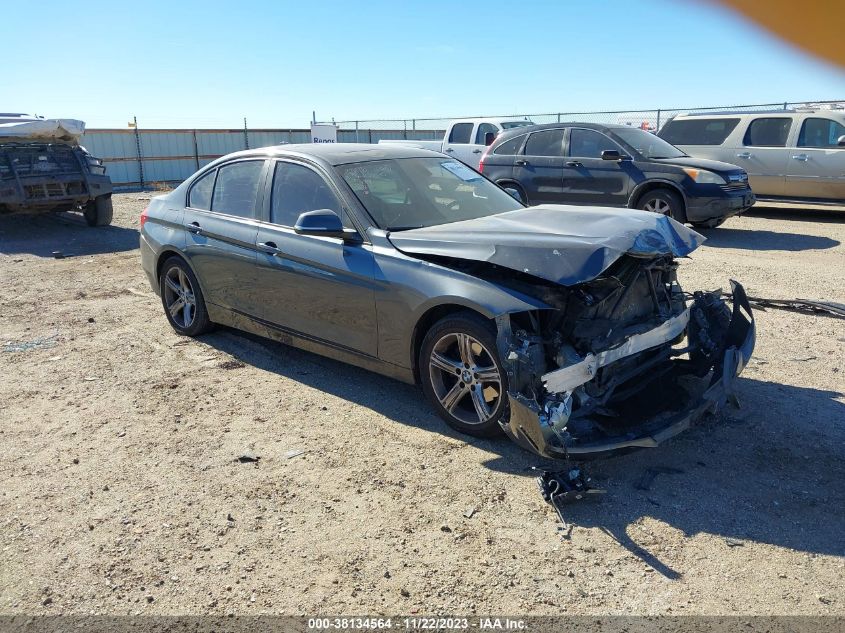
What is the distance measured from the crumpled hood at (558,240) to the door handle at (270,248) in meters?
1.04

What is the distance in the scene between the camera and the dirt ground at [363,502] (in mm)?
2885

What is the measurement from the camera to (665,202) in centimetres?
1059

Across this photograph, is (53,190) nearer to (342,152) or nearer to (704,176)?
(342,152)

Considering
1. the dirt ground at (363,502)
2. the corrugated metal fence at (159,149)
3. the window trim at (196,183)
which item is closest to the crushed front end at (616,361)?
the dirt ground at (363,502)

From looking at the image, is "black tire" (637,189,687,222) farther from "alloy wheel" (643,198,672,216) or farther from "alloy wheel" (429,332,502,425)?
"alloy wheel" (429,332,502,425)

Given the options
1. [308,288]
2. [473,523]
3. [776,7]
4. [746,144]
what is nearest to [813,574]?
[473,523]

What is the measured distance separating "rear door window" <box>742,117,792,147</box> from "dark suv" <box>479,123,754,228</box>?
2806 mm

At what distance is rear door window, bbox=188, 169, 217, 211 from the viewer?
234 inches

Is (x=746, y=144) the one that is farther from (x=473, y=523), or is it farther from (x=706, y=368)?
(x=473, y=523)

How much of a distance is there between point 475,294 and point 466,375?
50 cm

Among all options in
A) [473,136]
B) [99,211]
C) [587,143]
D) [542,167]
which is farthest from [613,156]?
[99,211]

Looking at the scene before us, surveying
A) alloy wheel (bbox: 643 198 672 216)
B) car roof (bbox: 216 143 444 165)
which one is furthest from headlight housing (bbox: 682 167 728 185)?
car roof (bbox: 216 143 444 165)

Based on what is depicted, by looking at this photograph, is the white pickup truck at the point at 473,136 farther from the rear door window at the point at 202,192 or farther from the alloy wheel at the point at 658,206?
the rear door window at the point at 202,192

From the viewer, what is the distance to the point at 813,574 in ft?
9.46
